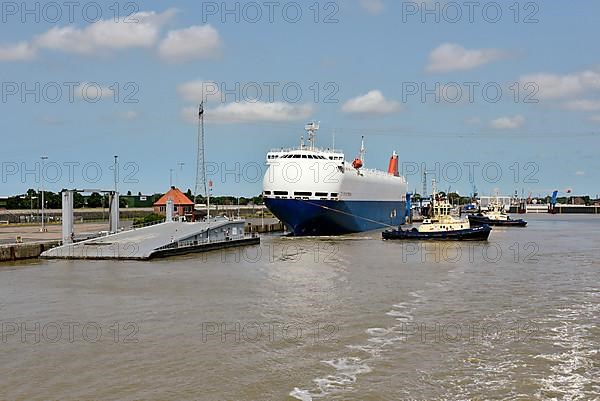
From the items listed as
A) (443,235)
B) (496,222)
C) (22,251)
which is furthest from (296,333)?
(496,222)

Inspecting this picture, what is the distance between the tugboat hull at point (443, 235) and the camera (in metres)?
58.1

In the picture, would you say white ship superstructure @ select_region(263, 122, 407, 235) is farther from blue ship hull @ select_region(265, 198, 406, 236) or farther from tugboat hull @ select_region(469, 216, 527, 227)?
tugboat hull @ select_region(469, 216, 527, 227)

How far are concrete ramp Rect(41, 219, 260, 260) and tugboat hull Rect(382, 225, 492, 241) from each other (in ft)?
43.3

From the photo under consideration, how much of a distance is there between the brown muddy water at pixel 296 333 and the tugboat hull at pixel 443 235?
21.8m

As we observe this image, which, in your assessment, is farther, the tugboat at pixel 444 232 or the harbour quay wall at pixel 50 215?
the harbour quay wall at pixel 50 215

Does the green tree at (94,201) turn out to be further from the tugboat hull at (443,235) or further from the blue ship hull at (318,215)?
the tugboat hull at (443,235)

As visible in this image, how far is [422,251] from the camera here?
4828 centimetres

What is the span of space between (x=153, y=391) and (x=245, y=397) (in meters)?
2.01

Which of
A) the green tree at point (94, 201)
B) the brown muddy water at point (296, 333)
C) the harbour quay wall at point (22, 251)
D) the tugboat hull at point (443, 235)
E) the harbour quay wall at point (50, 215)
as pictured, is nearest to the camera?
the brown muddy water at point (296, 333)

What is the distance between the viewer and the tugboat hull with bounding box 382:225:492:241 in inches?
2286

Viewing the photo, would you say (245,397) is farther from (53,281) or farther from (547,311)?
(53,281)

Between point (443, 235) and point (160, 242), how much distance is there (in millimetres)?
26796

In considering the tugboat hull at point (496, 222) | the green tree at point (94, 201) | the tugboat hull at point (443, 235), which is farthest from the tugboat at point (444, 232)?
the green tree at point (94, 201)

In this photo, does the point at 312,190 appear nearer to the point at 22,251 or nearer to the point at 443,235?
the point at 443,235
